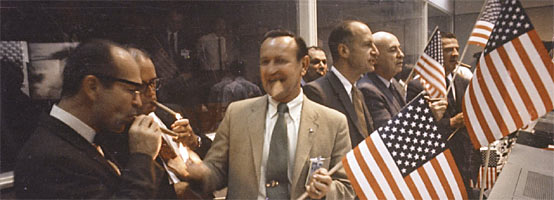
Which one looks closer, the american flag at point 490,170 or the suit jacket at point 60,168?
the suit jacket at point 60,168

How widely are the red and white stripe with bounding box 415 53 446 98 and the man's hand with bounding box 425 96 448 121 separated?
28mm

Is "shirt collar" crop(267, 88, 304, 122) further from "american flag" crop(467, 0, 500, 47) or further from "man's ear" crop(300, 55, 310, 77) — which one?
"american flag" crop(467, 0, 500, 47)

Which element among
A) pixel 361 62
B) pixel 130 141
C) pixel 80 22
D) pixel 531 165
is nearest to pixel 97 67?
pixel 80 22

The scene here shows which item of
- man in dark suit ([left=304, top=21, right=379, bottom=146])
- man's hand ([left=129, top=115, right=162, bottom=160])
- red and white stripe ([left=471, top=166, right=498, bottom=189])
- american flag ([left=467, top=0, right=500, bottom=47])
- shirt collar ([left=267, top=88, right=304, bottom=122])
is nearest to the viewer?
man's hand ([left=129, top=115, right=162, bottom=160])

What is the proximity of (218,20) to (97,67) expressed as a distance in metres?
0.53

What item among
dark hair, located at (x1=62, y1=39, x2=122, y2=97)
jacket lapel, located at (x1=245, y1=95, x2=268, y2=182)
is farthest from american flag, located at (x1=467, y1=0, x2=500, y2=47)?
dark hair, located at (x1=62, y1=39, x2=122, y2=97)

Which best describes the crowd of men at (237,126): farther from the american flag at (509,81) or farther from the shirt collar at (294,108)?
the american flag at (509,81)

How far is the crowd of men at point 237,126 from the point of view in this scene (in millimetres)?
1620

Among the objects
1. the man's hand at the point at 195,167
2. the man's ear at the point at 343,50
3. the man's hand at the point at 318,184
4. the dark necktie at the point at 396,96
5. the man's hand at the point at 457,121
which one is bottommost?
the man's hand at the point at 318,184

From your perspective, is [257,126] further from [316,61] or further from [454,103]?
[454,103]

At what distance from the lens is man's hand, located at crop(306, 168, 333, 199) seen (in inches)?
79.7

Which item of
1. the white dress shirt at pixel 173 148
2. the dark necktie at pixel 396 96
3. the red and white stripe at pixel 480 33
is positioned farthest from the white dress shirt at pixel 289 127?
the red and white stripe at pixel 480 33

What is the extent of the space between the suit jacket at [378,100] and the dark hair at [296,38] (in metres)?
0.41

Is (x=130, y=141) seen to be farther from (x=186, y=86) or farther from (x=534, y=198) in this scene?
(x=534, y=198)
